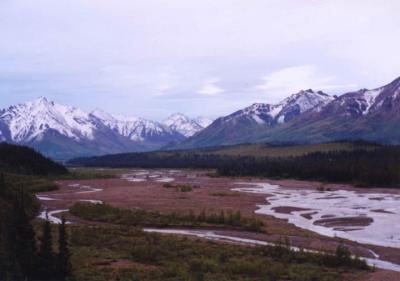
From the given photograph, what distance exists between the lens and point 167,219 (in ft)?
227

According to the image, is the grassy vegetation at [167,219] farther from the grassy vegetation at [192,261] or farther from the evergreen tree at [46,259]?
the evergreen tree at [46,259]

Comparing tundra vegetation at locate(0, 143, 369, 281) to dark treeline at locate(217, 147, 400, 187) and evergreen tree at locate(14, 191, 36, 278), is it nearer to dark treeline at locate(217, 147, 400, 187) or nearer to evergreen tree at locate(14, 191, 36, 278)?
evergreen tree at locate(14, 191, 36, 278)

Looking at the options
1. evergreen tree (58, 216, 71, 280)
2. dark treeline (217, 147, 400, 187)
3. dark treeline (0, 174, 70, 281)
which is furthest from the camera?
dark treeline (217, 147, 400, 187)

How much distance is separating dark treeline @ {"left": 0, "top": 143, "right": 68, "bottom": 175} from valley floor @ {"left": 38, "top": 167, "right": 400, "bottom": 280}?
2943cm

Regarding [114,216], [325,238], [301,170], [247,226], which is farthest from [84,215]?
[301,170]

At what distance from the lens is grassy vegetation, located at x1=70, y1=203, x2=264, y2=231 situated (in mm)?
65500

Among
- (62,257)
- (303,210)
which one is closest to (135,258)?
(62,257)

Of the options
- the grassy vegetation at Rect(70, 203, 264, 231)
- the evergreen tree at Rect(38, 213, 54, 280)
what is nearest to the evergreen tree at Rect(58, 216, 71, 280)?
the evergreen tree at Rect(38, 213, 54, 280)

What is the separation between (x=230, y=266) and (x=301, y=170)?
125m

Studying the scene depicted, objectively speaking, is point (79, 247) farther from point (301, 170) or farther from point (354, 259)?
point (301, 170)

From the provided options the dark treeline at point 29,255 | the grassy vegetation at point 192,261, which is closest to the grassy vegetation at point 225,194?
the grassy vegetation at point 192,261

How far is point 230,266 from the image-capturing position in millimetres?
39500

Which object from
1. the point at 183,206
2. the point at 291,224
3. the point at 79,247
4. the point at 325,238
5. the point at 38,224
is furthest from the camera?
the point at 183,206

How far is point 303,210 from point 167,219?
23130mm
